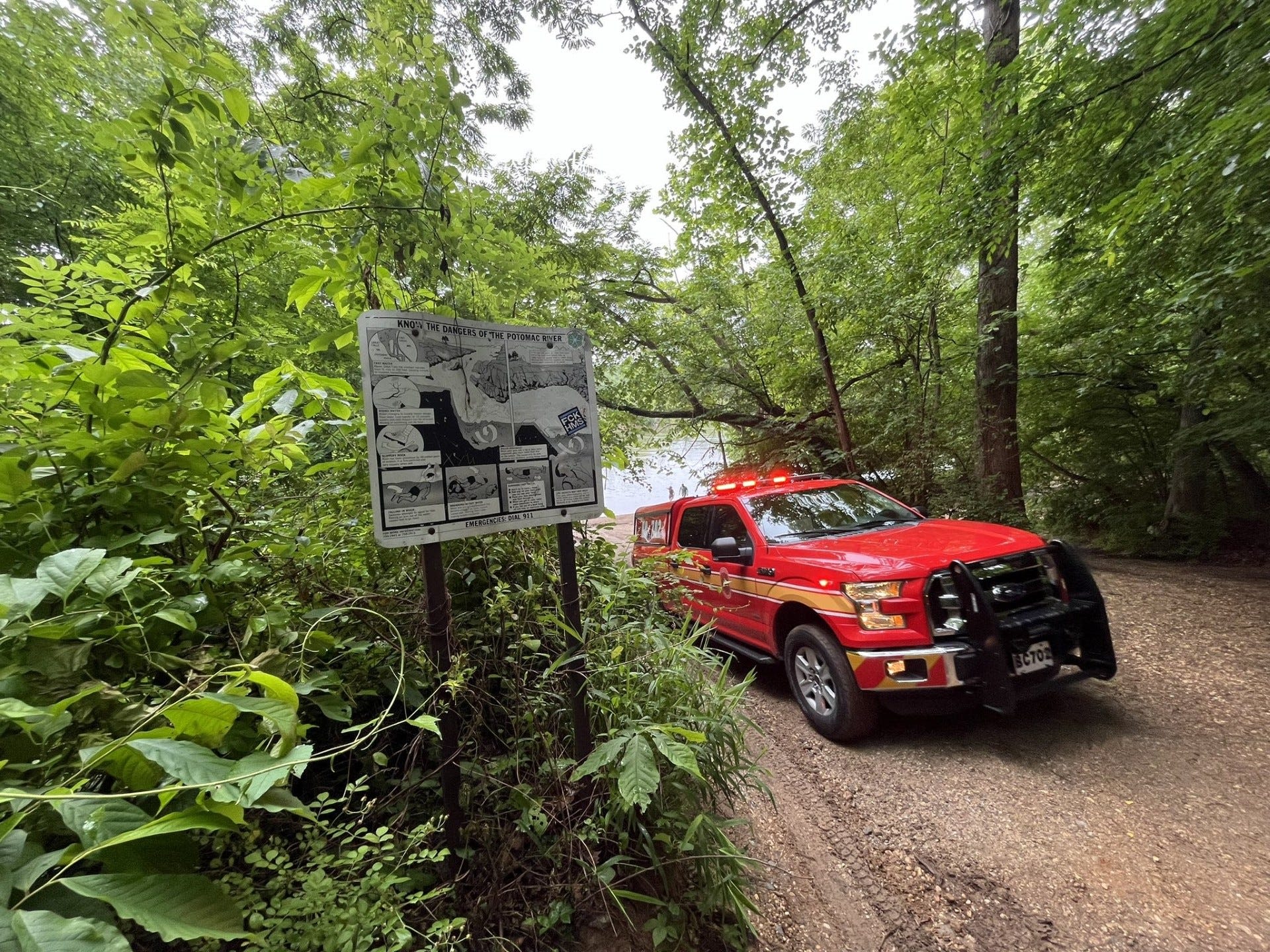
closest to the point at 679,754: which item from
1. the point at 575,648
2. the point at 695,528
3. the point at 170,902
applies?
the point at 575,648

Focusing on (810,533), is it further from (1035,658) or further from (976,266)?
(976,266)

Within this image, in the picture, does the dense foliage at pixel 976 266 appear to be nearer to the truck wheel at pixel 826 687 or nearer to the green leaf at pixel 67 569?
the truck wheel at pixel 826 687

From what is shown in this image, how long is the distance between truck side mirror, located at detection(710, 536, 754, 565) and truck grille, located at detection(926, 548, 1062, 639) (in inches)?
51.8

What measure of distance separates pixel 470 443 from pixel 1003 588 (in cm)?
325

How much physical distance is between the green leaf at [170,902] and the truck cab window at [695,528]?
3997 millimetres

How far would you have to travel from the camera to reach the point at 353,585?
1969mm

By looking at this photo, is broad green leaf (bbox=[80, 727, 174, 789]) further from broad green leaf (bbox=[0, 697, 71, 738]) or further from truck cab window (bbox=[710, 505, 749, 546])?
truck cab window (bbox=[710, 505, 749, 546])

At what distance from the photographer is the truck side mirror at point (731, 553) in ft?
12.0

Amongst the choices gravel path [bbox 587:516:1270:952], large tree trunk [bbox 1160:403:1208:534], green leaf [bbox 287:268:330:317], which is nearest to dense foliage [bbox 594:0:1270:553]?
large tree trunk [bbox 1160:403:1208:534]

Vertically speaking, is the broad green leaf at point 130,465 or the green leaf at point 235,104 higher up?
the green leaf at point 235,104

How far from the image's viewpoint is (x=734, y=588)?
4043 millimetres

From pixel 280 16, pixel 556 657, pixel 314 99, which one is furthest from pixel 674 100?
pixel 556 657

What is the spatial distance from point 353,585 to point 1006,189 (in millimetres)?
6386

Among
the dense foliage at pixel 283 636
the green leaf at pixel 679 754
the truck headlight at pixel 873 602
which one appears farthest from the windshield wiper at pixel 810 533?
the green leaf at pixel 679 754
